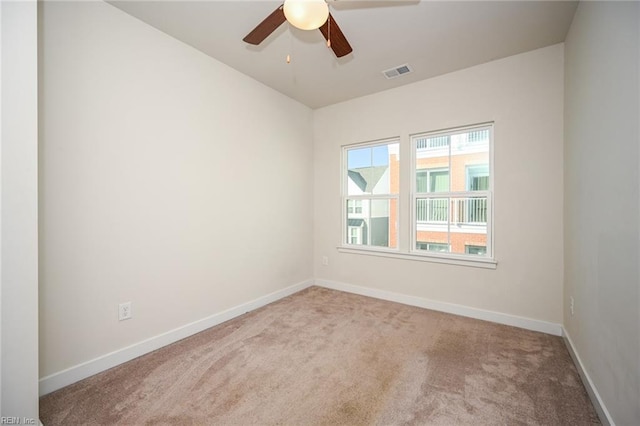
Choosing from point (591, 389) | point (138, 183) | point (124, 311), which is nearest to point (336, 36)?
point (138, 183)

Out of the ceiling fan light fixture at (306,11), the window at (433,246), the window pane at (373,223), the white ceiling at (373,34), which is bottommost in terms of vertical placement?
the window at (433,246)

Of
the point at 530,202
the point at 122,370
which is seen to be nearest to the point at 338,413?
the point at 122,370

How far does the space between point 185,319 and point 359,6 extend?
9.93 ft

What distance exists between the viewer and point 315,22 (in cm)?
145

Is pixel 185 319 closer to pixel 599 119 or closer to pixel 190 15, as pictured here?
pixel 190 15

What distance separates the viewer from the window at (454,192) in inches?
116

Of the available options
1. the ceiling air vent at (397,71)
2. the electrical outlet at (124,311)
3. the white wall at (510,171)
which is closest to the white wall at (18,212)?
the electrical outlet at (124,311)

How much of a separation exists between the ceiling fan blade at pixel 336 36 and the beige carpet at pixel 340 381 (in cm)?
236

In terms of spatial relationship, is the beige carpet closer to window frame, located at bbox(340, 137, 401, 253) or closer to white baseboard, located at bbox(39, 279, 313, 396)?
white baseboard, located at bbox(39, 279, 313, 396)

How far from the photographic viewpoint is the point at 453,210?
312 centimetres

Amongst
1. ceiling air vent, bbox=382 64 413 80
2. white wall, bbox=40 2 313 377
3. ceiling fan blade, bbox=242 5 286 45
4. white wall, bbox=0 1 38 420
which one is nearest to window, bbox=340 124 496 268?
ceiling air vent, bbox=382 64 413 80

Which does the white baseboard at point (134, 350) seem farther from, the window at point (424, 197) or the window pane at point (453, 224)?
the window pane at point (453, 224)

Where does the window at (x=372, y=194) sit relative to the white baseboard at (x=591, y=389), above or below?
above

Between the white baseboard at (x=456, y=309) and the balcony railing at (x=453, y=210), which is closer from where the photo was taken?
the white baseboard at (x=456, y=309)
